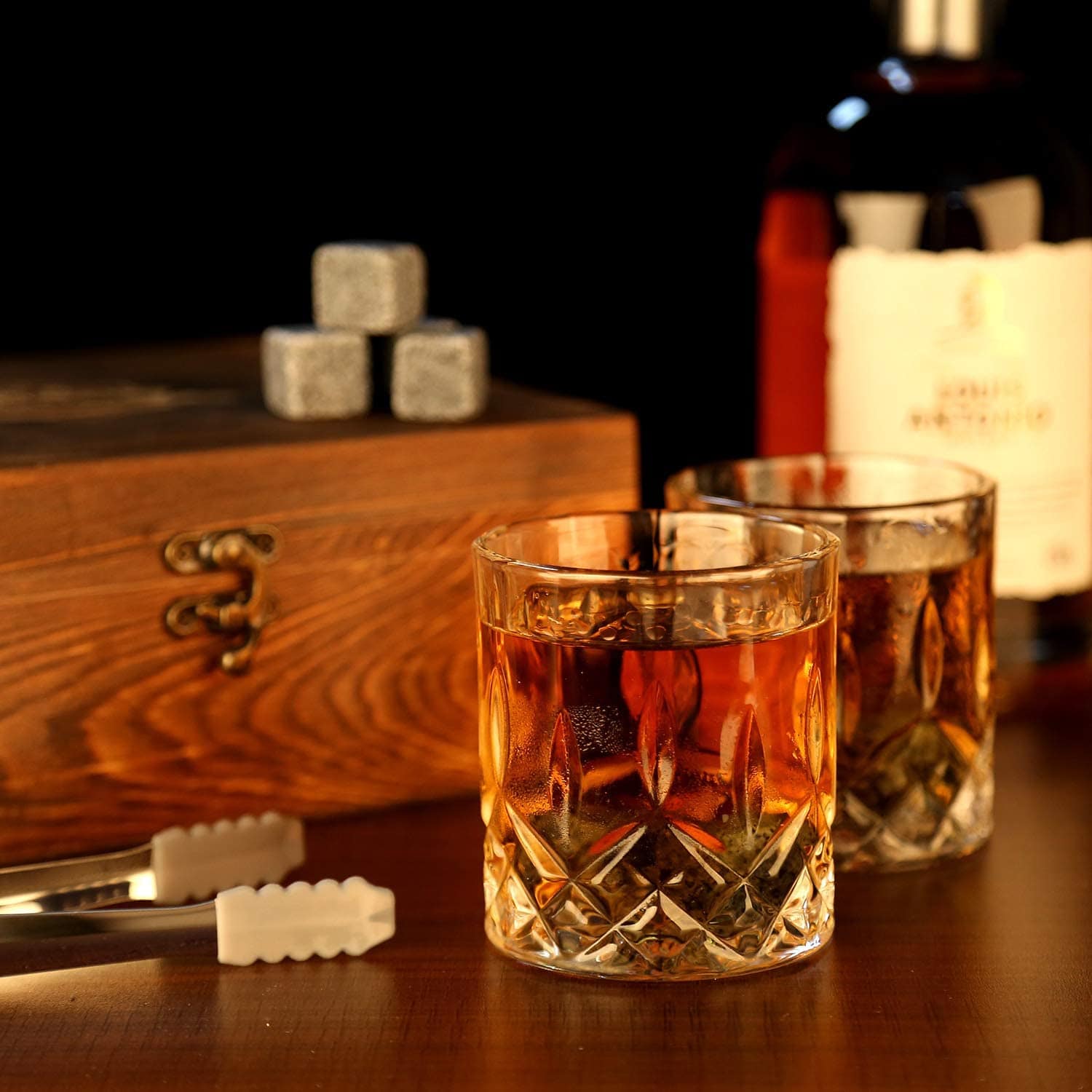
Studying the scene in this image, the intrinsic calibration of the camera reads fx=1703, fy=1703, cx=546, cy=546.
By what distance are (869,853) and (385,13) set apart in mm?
712

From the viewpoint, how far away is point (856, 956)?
0.67 m

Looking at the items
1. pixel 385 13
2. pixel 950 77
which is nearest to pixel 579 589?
pixel 950 77

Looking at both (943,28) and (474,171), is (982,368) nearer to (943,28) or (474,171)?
(943,28)

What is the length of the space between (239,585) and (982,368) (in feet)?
1.41

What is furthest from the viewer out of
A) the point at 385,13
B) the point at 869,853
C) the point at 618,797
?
the point at 385,13

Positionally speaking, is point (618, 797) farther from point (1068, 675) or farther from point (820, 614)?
point (1068, 675)

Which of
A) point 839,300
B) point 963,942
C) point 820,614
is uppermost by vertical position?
point 839,300

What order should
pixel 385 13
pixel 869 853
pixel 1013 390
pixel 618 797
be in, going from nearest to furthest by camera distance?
pixel 618 797 → pixel 869 853 → pixel 1013 390 → pixel 385 13

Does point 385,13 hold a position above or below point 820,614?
above

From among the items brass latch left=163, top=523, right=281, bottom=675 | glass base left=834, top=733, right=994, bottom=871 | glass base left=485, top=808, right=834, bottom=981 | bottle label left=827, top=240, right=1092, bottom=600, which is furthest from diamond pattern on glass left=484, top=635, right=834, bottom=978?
bottle label left=827, top=240, right=1092, bottom=600

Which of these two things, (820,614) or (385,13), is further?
(385,13)

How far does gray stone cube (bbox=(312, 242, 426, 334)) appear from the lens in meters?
0.87

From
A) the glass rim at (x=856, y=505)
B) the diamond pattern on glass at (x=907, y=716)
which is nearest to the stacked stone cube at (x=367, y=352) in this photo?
the glass rim at (x=856, y=505)

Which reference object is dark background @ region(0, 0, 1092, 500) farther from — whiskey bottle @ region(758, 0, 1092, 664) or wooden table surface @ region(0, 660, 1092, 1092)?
wooden table surface @ region(0, 660, 1092, 1092)
